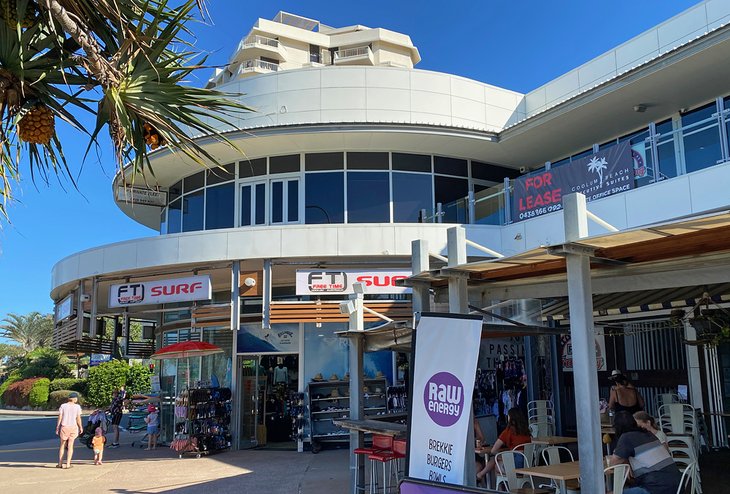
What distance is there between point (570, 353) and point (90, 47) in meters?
14.4

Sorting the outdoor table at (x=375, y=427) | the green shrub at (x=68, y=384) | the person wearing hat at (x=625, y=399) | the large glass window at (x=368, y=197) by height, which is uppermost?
the large glass window at (x=368, y=197)

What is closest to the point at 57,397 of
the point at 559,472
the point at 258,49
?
the point at 258,49

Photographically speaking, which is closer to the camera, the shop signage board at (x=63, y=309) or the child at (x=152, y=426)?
the child at (x=152, y=426)

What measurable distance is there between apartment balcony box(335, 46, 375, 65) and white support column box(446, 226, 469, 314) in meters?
60.3

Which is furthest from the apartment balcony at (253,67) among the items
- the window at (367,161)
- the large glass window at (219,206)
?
the window at (367,161)

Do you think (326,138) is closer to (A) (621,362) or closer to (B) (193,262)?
(B) (193,262)

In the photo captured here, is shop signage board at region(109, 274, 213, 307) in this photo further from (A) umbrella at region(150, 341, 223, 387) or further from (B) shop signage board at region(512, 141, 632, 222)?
(B) shop signage board at region(512, 141, 632, 222)

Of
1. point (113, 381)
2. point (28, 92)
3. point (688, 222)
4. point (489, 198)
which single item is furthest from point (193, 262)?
point (113, 381)

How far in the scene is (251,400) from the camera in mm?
17047

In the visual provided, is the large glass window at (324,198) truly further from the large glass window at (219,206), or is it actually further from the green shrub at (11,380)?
the green shrub at (11,380)

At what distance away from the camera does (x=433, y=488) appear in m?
4.64

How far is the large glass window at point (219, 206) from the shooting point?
1786 cm

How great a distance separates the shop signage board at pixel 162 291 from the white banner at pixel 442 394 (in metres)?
11.0

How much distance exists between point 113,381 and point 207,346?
22652 mm
